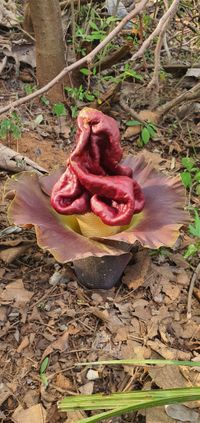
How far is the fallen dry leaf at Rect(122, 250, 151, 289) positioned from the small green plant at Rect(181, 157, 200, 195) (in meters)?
0.66

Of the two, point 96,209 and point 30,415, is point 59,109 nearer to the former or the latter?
point 96,209

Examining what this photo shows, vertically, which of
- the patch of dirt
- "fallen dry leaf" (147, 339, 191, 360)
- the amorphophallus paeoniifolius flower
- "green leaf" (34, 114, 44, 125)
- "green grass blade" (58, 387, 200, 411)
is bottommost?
"fallen dry leaf" (147, 339, 191, 360)

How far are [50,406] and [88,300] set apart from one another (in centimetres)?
50

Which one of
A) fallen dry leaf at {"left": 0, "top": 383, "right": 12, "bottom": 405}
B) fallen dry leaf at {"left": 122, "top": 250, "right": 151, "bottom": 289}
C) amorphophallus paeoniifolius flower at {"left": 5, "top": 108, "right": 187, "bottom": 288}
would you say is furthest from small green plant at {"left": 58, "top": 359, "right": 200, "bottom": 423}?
fallen dry leaf at {"left": 122, "top": 250, "right": 151, "bottom": 289}

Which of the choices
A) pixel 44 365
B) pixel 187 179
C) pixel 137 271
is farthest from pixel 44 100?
pixel 44 365

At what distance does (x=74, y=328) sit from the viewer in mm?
2275

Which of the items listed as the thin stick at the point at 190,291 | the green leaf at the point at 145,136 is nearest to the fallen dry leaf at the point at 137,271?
the thin stick at the point at 190,291

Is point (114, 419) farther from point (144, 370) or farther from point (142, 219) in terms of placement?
point (142, 219)

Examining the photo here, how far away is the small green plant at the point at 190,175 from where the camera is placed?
9.93 ft

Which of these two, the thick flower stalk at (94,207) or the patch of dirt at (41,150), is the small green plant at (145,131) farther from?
the thick flower stalk at (94,207)

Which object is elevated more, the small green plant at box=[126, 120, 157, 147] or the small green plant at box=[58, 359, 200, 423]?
the small green plant at box=[126, 120, 157, 147]

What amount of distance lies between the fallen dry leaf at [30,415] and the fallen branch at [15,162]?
138 centimetres

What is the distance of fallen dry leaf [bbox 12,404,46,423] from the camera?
1958 mm

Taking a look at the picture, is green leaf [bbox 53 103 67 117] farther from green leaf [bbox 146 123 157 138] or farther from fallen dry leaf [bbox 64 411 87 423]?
fallen dry leaf [bbox 64 411 87 423]
